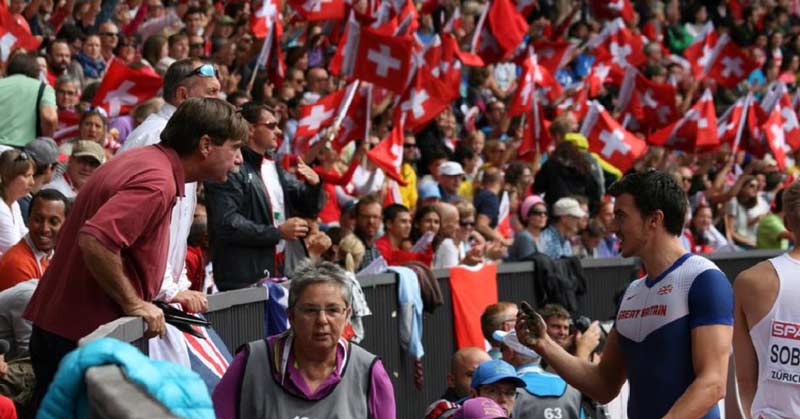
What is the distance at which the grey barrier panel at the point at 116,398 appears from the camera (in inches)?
126

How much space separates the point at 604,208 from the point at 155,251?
11478 millimetres

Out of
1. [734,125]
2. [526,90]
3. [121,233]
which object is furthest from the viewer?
[734,125]

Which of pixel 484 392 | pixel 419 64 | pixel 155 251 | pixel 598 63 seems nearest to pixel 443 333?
pixel 419 64

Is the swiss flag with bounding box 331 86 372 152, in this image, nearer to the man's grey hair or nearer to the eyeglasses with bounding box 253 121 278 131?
the eyeglasses with bounding box 253 121 278 131

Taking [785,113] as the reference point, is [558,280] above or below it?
below

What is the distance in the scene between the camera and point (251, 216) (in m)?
10.5

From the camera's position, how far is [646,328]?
643 centimetres

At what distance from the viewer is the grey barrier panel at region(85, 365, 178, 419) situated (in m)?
3.19

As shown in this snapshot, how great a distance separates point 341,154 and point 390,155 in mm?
1088

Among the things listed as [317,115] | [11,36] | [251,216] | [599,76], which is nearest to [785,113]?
[599,76]

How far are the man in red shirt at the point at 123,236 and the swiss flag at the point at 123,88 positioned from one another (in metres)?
7.68

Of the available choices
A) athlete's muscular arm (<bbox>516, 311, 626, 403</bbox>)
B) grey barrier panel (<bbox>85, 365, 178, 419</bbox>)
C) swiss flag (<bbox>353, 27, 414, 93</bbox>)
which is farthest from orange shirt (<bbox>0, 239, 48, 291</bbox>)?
swiss flag (<bbox>353, 27, 414, 93</bbox>)

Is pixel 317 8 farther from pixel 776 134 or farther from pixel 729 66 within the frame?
pixel 729 66

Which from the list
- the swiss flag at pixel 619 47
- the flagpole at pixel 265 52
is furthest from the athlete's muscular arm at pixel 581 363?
the swiss flag at pixel 619 47
